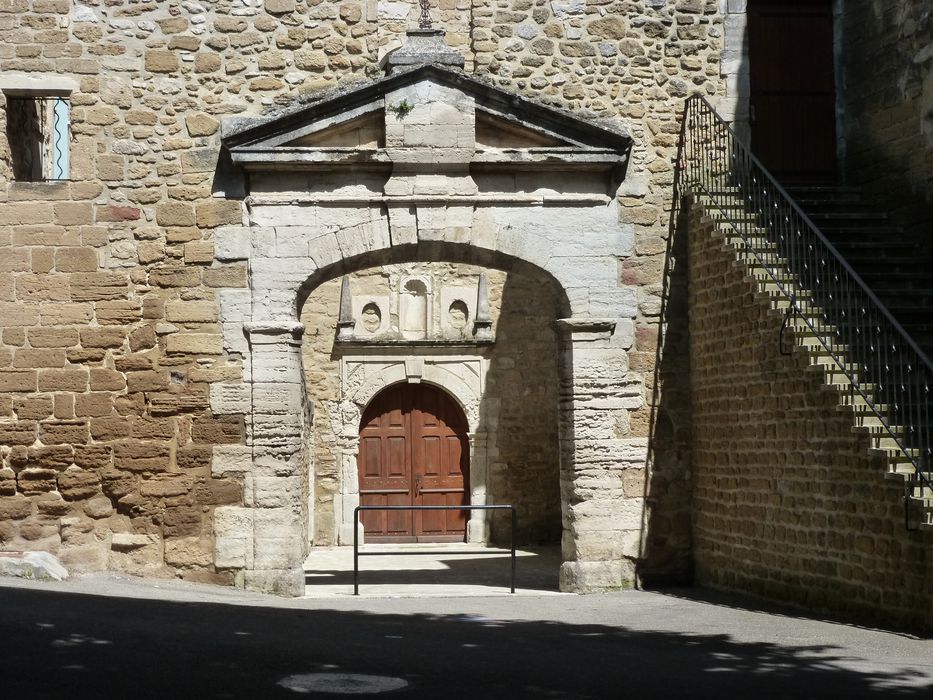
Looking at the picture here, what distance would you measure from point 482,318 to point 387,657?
31.6ft

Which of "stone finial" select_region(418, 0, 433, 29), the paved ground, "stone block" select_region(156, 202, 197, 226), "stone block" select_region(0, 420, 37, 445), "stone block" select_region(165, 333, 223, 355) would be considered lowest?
the paved ground

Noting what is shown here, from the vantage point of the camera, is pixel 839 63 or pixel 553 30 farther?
pixel 839 63

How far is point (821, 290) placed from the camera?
28.6 ft

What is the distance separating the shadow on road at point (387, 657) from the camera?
5160mm

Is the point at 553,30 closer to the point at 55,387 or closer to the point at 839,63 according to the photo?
the point at 839,63

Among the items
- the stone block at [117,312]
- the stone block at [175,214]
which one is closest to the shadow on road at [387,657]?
the stone block at [117,312]

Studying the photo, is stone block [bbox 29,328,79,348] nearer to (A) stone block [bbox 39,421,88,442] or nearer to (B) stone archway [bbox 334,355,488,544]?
(A) stone block [bbox 39,421,88,442]

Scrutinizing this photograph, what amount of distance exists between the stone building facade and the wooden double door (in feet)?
20.1

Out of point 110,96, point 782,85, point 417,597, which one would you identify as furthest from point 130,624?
point 782,85

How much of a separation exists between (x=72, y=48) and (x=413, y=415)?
7483mm

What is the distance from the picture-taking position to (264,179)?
9.39m

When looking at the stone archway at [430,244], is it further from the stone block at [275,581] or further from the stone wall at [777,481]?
the stone wall at [777,481]

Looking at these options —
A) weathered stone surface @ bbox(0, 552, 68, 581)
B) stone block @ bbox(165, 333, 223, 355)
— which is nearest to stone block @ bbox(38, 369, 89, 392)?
stone block @ bbox(165, 333, 223, 355)

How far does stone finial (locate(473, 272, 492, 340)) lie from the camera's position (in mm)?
15375
